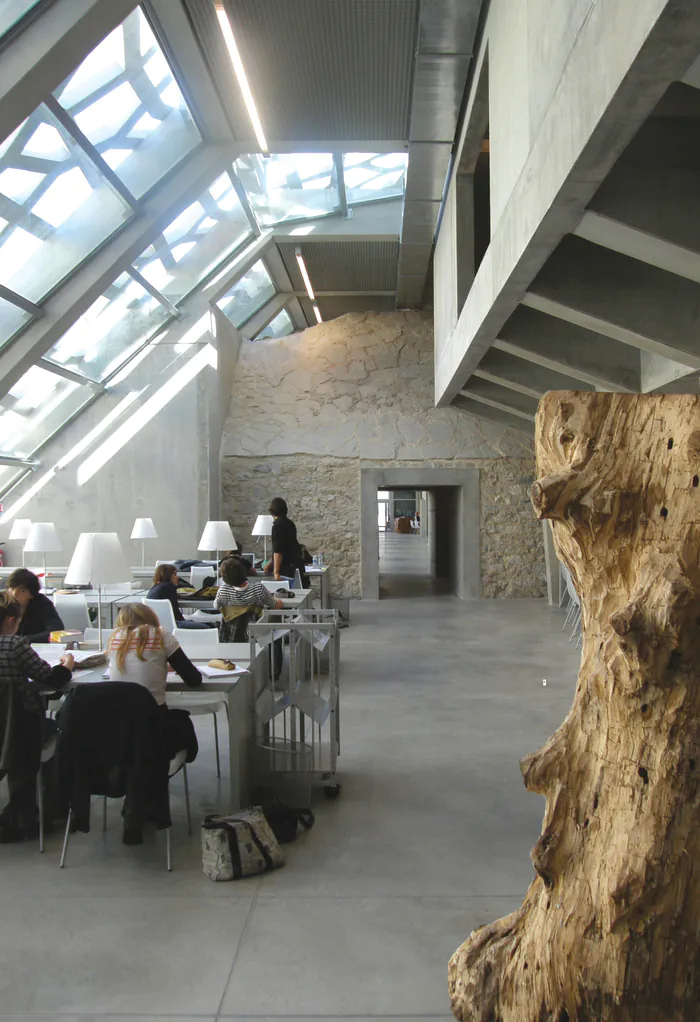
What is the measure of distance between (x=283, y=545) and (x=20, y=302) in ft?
11.8

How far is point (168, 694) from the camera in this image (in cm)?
391

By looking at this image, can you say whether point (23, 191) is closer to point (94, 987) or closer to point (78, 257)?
point (78, 257)

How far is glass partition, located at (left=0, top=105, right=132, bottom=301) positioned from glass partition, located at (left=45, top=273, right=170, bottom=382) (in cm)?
133

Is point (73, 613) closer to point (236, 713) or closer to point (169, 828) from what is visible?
point (236, 713)

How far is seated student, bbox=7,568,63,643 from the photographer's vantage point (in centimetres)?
475

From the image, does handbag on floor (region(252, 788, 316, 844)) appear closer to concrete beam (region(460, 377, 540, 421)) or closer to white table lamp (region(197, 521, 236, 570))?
white table lamp (region(197, 521, 236, 570))

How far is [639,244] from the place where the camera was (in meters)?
4.14

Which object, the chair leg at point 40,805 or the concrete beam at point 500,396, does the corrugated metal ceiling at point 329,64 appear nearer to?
the concrete beam at point 500,396

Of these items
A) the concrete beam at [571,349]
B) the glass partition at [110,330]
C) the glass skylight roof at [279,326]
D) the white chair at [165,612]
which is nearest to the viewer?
the white chair at [165,612]

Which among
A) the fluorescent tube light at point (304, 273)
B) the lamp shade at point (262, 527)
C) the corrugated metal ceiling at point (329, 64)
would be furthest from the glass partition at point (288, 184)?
the lamp shade at point (262, 527)

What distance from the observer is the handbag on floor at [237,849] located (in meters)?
3.35

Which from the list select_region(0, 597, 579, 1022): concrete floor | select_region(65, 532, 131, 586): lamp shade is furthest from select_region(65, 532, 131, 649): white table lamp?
select_region(0, 597, 579, 1022): concrete floor

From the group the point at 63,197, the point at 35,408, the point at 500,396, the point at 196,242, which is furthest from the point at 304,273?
the point at 63,197

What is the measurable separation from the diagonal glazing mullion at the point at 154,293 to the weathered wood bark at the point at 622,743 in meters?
8.30
